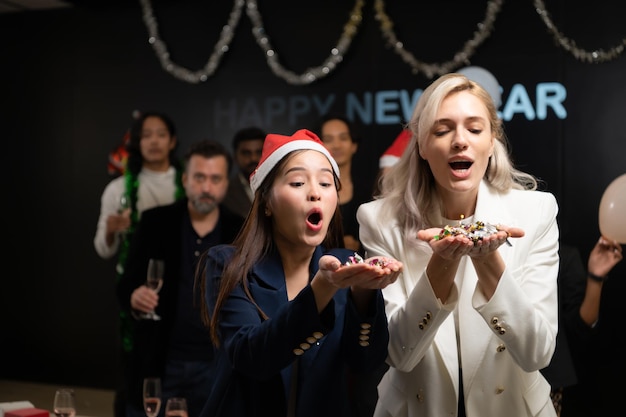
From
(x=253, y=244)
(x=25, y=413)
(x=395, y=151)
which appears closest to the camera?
(x=253, y=244)

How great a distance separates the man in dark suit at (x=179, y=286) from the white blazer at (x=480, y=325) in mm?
2096

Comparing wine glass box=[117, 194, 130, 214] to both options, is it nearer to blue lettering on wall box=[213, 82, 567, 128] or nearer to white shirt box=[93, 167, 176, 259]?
white shirt box=[93, 167, 176, 259]

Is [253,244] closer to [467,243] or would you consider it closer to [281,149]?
[281,149]

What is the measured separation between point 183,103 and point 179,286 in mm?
2607

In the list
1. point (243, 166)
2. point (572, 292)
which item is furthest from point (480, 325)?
point (243, 166)

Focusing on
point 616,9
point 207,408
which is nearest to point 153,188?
point 616,9

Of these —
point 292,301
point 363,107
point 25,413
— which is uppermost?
point 363,107

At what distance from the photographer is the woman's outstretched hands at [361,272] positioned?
184 cm

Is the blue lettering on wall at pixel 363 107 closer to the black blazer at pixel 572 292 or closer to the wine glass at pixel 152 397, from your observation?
the black blazer at pixel 572 292

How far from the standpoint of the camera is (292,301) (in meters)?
1.93

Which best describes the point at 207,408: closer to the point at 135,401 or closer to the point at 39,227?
the point at 135,401

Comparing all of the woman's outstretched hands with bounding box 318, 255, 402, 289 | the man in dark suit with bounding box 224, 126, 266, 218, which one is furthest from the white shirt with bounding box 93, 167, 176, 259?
the woman's outstretched hands with bounding box 318, 255, 402, 289

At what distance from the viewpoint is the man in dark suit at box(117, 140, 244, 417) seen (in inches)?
171

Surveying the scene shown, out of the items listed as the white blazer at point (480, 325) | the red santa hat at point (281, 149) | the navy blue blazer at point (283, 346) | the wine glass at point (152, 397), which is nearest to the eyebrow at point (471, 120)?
the white blazer at point (480, 325)
